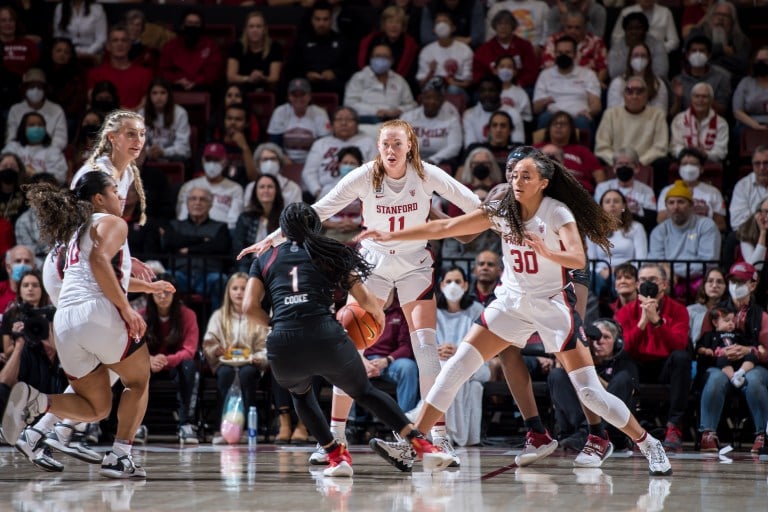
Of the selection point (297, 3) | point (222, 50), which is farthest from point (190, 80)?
point (297, 3)

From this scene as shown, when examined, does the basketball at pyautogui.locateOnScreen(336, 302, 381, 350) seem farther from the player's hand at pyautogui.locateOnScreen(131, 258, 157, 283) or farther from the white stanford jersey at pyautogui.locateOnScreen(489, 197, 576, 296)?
the player's hand at pyautogui.locateOnScreen(131, 258, 157, 283)

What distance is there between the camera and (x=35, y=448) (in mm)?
5953

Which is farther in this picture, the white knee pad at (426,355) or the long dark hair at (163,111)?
the long dark hair at (163,111)

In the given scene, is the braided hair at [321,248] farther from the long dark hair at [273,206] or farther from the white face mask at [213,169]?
the white face mask at [213,169]

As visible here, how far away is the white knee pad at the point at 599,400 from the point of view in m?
5.88

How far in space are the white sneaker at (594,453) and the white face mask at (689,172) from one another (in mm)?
4456

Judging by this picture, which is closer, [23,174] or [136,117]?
[136,117]

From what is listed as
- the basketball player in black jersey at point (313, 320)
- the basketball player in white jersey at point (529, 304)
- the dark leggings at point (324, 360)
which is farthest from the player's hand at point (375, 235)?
the dark leggings at point (324, 360)

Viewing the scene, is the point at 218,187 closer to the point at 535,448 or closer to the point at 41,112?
the point at 41,112

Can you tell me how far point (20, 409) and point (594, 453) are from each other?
3288 mm

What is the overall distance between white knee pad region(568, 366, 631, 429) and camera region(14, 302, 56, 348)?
4527 mm

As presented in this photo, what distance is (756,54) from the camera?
1237 centimetres

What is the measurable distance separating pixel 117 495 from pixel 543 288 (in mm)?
2494

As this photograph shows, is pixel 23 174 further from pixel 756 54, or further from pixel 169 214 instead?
pixel 756 54
